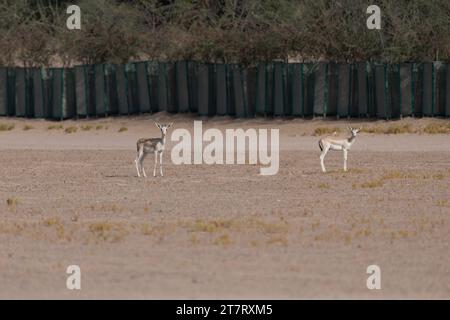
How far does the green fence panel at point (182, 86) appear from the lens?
44438 millimetres

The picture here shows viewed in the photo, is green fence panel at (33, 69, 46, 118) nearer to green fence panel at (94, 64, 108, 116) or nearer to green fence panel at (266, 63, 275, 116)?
green fence panel at (94, 64, 108, 116)

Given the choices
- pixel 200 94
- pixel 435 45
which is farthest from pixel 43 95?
pixel 435 45

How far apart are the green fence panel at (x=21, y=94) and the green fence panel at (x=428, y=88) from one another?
14.5 m

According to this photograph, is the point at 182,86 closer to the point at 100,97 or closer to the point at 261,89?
the point at 261,89

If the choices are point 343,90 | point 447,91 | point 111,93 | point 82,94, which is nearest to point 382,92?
point 343,90

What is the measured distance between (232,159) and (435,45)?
39.6ft

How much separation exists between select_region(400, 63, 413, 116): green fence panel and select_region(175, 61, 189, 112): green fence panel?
7465 millimetres

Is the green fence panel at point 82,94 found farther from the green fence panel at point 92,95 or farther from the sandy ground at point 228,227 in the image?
the sandy ground at point 228,227

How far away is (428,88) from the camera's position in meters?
40.9

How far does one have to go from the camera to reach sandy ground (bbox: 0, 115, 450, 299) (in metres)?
16.2

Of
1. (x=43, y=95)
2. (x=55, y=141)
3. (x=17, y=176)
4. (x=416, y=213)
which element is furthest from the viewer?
(x=43, y=95)


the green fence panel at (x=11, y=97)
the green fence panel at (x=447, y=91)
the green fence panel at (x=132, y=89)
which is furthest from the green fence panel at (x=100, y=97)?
the green fence panel at (x=447, y=91)

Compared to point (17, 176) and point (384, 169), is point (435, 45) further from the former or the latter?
point (17, 176)

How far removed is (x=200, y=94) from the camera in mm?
44062
